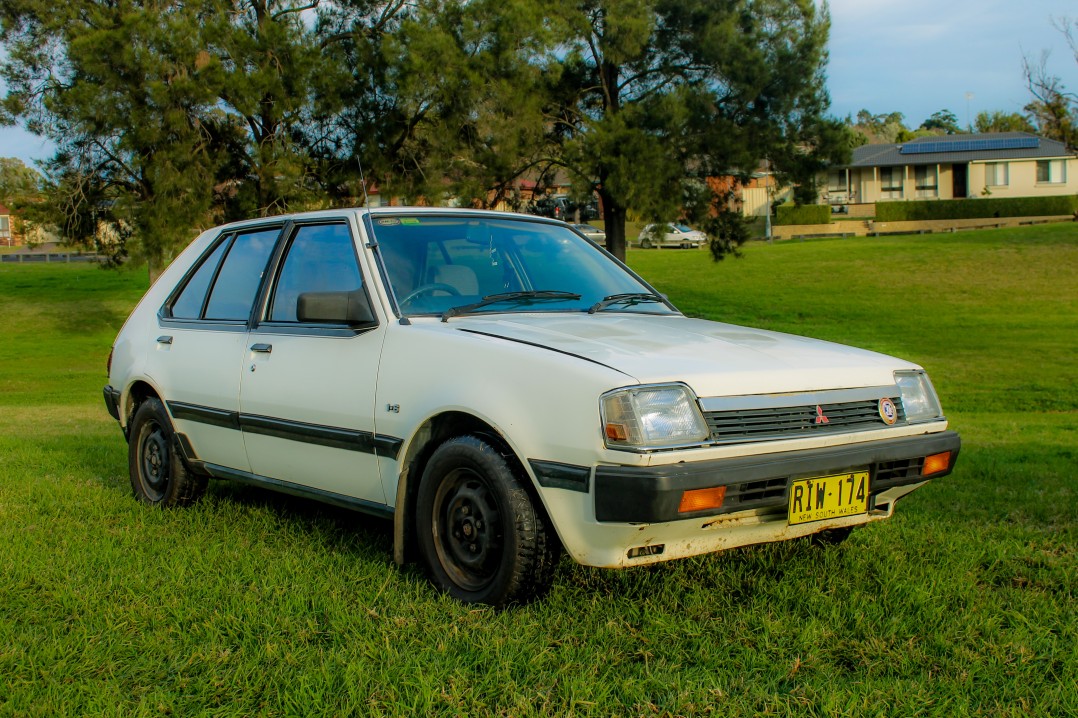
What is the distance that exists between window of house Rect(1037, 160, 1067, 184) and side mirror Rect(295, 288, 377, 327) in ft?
218

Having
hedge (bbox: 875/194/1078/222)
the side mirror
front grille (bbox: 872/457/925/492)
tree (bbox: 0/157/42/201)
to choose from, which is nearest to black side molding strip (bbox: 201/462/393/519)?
the side mirror

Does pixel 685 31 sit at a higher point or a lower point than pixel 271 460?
higher

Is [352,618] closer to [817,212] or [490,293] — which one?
[490,293]

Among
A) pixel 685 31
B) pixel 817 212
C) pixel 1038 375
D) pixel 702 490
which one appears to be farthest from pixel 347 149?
pixel 817 212

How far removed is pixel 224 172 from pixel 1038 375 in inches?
670

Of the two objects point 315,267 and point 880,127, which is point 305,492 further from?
point 880,127

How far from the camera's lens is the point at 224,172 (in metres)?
23.2

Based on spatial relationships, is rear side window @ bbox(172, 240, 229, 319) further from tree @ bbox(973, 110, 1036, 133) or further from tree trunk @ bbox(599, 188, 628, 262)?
tree @ bbox(973, 110, 1036, 133)

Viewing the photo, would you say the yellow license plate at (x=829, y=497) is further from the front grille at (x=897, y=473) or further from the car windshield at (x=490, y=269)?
the car windshield at (x=490, y=269)

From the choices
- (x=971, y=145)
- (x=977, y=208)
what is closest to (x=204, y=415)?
(x=977, y=208)

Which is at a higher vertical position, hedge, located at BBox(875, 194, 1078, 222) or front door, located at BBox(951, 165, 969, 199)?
front door, located at BBox(951, 165, 969, 199)

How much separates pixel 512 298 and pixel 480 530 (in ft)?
3.86

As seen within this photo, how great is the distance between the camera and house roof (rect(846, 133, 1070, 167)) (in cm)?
6312

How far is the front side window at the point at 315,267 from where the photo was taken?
15.3 feet
